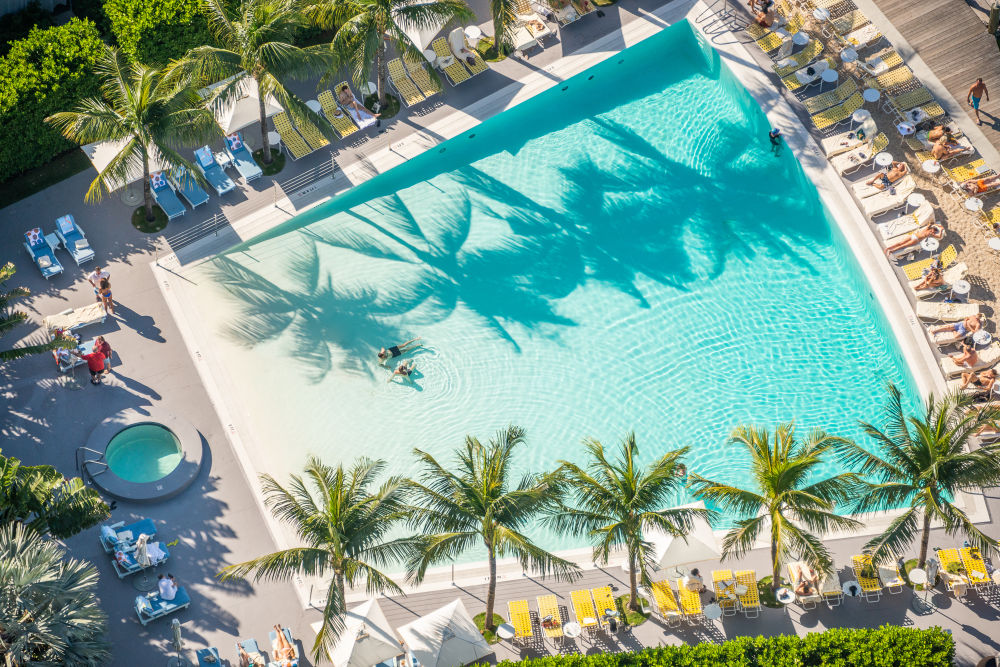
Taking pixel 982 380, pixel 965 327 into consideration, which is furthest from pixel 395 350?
pixel 982 380

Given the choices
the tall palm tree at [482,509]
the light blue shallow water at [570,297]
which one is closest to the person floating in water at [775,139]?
the light blue shallow water at [570,297]

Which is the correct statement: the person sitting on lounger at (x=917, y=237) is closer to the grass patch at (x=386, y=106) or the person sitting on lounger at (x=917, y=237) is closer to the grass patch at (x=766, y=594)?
the grass patch at (x=766, y=594)

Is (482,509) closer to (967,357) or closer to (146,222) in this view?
(967,357)

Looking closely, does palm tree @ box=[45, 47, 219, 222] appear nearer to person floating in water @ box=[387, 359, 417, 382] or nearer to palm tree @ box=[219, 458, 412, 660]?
person floating in water @ box=[387, 359, 417, 382]

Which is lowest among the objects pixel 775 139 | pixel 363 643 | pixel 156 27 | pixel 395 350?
pixel 363 643

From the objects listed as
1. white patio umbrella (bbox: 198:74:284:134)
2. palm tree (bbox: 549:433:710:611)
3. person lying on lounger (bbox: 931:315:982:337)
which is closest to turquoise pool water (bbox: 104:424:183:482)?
white patio umbrella (bbox: 198:74:284:134)

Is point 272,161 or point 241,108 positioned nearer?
point 241,108
